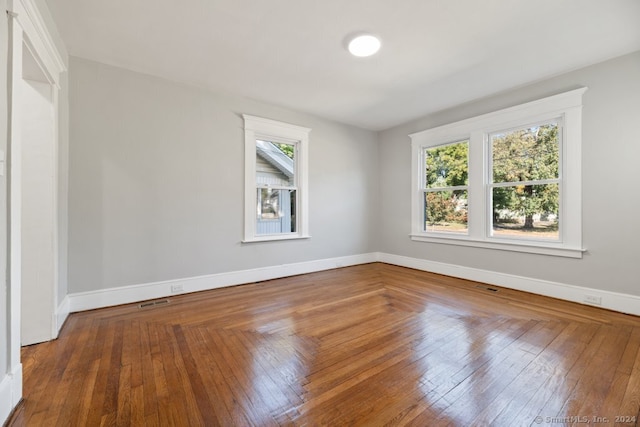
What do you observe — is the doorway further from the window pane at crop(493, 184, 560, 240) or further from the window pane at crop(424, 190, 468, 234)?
the window pane at crop(493, 184, 560, 240)

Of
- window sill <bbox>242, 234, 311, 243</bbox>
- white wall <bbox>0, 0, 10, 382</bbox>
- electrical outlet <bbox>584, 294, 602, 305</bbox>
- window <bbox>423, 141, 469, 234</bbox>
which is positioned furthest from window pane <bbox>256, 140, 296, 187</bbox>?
electrical outlet <bbox>584, 294, 602, 305</bbox>

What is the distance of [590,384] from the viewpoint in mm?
1664

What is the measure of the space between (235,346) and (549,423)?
2001 millimetres

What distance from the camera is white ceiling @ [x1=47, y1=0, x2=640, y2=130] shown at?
221cm

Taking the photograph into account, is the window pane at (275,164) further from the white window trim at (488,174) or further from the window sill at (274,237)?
the white window trim at (488,174)

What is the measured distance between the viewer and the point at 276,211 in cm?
444

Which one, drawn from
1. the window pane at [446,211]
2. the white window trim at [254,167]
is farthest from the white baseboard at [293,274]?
the window pane at [446,211]

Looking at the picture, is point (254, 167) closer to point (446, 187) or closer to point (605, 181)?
point (446, 187)

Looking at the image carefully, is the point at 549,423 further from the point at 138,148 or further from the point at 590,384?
the point at 138,148

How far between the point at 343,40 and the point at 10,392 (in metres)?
3.45

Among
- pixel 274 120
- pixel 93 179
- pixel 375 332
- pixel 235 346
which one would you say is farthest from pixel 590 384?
pixel 93 179

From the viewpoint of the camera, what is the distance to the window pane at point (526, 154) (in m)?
3.45

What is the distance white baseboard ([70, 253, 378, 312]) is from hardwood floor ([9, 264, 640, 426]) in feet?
0.47

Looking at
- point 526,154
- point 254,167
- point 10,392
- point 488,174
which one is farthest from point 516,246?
point 10,392
